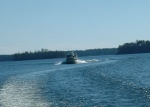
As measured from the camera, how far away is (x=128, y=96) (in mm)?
28828

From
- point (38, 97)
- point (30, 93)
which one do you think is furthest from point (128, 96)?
point (30, 93)

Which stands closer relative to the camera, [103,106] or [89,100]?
[103,106]

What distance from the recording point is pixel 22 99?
3055cm

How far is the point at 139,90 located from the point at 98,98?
161 inches

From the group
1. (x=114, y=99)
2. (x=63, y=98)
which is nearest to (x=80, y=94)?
(x=63, y=98)

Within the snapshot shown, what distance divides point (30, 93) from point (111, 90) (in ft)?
19.2

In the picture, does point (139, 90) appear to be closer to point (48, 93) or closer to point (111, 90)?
point (111, 90)

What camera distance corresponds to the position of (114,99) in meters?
27.8

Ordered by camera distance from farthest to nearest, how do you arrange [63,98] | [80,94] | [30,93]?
[30,93]
[80,94]
[63,98]

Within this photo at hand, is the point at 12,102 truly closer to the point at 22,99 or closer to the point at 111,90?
the point at 22,99

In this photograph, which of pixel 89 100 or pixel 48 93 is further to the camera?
pixel 48 93

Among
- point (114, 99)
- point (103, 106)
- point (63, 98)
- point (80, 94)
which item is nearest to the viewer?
point (103, 106)

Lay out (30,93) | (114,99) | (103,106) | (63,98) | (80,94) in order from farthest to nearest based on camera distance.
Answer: (30,93), (80,94), (63,98), (114,99), (103,106)

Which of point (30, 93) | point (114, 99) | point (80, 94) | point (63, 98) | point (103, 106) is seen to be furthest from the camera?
point (30, 93)
